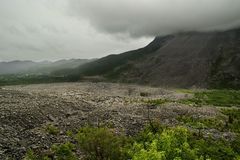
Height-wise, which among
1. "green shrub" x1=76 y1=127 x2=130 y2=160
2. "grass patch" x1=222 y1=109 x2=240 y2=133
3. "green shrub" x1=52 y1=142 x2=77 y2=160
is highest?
"green shrub" x1=76 y1=127 x2=130 y2=160

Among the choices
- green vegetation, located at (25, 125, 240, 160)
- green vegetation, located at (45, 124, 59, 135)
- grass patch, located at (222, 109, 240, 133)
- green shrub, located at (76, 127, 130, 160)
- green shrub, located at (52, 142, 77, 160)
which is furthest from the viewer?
grass patch, located at (222, 109, 240, 133)

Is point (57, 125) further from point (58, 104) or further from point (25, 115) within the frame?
point (58, 104)

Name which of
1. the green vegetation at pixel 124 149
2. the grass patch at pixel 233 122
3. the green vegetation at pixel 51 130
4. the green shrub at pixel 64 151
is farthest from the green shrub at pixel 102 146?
the grass patch at pixel 233 122

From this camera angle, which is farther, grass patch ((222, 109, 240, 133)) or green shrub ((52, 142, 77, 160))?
grass patch ((222, 109, 240, 133))

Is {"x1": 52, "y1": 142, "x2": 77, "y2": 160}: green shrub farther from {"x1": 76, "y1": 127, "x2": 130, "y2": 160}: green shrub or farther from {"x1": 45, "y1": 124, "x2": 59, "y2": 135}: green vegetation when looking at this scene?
{"x1": 45, "y1": 124, "x2": 59, "y2": 135}: green vegetation

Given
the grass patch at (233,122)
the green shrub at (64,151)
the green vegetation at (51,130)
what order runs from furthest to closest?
the grass patch at (233,122) < the green vegetation at (51,130) < the green shrub at (64,151)

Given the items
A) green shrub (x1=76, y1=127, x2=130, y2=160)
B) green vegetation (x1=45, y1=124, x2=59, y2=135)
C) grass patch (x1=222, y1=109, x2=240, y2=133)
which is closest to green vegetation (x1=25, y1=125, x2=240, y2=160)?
green shrub (x1=76, y1=127, x2=130, y2=160)

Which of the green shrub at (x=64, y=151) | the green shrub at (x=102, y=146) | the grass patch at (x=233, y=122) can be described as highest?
the green shrub at (x=102, y=146)

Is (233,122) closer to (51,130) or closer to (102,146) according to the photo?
(51,130)

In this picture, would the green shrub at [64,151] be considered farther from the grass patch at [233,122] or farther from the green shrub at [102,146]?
the grass patch at [233,122]

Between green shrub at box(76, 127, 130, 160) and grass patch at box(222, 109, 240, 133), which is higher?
green shrub at box(76, 127, 130, 160)

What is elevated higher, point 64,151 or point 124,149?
point 124,149

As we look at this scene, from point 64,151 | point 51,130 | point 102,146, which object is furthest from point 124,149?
point 51,130

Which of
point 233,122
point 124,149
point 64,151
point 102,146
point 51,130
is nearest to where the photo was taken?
point 102,146
